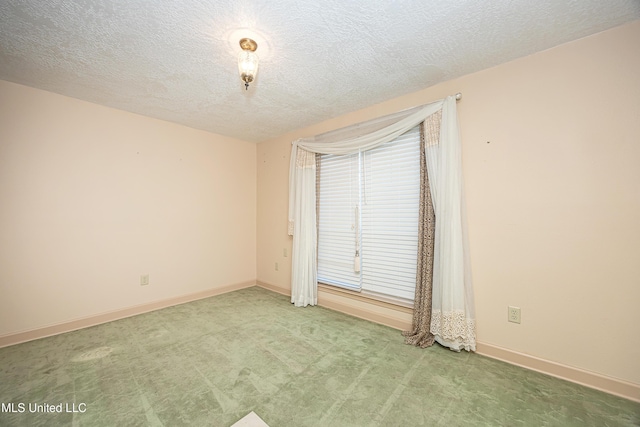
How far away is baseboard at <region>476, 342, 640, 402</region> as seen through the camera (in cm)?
153

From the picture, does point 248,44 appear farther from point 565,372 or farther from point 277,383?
point 565,372

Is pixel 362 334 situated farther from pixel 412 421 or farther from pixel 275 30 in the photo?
pixel 275 30

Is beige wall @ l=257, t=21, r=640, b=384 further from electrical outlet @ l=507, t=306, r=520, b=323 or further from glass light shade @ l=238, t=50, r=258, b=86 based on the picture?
glass light shade @ l=238, t=50, r=258, b=86

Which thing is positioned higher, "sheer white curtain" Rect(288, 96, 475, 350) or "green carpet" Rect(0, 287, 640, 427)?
"sheer white curtain" Rect(288, 96, 475, 350)

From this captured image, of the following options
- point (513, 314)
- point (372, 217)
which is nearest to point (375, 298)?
point (372, 217)

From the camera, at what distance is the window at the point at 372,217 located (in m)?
2.49

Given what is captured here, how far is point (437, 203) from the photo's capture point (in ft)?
7.13

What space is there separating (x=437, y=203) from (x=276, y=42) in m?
1.88

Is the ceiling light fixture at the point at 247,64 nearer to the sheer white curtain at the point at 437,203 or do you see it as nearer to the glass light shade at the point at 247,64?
the glass light shade at the point at 247,64

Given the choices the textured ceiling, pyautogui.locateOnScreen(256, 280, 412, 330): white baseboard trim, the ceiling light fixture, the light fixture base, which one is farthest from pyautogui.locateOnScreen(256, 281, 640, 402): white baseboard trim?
the light fixture base

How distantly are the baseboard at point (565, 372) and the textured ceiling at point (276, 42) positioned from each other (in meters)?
2.38

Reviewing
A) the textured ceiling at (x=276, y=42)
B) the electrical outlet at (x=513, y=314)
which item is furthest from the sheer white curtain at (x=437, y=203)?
the textured ceiling at (x=276, y=42)

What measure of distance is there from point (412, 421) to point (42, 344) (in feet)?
10.7

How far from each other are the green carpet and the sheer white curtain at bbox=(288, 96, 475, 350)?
1.56 feet
